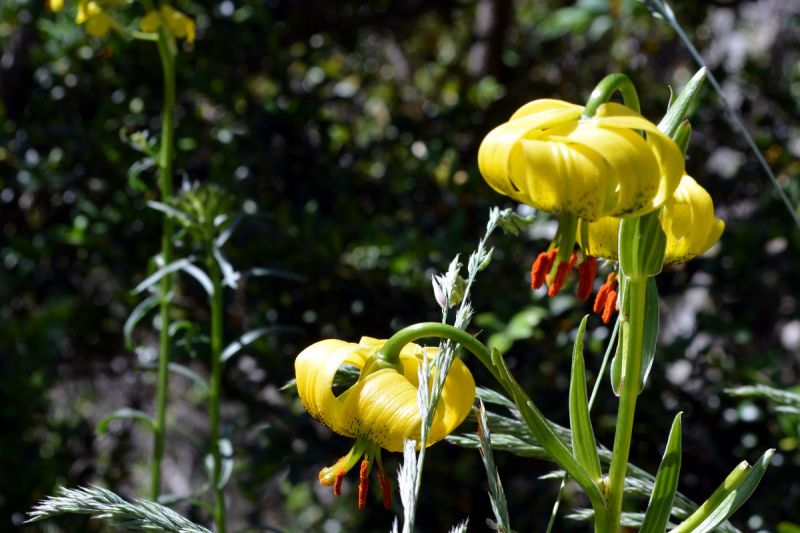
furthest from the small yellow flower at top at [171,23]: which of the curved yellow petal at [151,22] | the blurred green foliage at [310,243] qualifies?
the blurred green foliage at [310,243]

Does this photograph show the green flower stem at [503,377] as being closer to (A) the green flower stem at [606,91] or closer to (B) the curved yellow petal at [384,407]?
(B) the curved yellow petal at [384,407]

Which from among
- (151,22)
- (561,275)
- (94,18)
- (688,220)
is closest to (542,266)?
(561,275)

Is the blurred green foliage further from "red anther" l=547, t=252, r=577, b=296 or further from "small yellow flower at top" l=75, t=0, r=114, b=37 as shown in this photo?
"red anther" l=547, t=252, r=577, b=296

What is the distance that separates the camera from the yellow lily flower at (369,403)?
0.67m

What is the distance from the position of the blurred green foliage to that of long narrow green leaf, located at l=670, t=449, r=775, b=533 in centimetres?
84

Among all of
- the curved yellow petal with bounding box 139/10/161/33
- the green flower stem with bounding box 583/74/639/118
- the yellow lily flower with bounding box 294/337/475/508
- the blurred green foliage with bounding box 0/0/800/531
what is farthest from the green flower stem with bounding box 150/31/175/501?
the green flower stem with bounding box 583/74/639/118

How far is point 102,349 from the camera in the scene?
2.29 metres

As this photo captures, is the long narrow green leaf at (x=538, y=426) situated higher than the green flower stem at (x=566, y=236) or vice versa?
the green flower stem at (x=566, y=236)

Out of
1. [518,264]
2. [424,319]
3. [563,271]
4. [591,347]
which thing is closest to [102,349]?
[424,319]

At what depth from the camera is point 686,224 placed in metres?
0.73

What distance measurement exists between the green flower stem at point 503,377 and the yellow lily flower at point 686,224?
138 mm

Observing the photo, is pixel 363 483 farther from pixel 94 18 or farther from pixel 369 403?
pixel 94 18

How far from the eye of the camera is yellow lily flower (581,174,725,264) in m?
0.72

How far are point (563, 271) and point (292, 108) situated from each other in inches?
58.6
